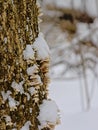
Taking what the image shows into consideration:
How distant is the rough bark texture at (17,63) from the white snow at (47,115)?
0.02 meters

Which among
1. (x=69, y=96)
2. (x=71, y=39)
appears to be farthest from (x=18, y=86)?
(x=69, y=96)

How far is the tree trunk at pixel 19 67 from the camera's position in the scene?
5.14 feet

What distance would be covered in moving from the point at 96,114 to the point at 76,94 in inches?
134

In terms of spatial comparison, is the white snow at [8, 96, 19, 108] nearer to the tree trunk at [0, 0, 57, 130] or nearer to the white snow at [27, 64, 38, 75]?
the tree trunk at [0, 0, 57, 130]

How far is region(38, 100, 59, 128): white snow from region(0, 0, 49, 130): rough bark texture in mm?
18

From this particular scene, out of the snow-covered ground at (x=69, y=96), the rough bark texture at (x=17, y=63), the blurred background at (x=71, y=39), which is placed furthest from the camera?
the snow-covered ground at (x=69, y=96)

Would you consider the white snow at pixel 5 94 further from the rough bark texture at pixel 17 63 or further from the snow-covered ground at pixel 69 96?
the snow-covered ground at pixel 69 96

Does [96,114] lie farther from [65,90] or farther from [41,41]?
[65,90]

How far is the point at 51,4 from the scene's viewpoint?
6930 mm

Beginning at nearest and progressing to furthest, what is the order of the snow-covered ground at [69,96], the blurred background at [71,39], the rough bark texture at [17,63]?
the rough bark texture at [17,63] → the blurred background at [71,39] → the snow-covered ground at [69,96]

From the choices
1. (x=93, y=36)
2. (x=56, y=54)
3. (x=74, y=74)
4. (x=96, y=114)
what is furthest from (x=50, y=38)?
(x=96, y=114)

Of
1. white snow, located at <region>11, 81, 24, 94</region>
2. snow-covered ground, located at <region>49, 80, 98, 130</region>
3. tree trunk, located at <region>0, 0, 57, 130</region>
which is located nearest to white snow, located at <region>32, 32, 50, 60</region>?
tree trunk, located at <region>0, 0, 57, 130</region>

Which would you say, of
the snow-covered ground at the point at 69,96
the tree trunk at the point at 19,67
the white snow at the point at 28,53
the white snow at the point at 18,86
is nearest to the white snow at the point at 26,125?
the tree trunk at the point at 19,67

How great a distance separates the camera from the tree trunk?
1567mm
